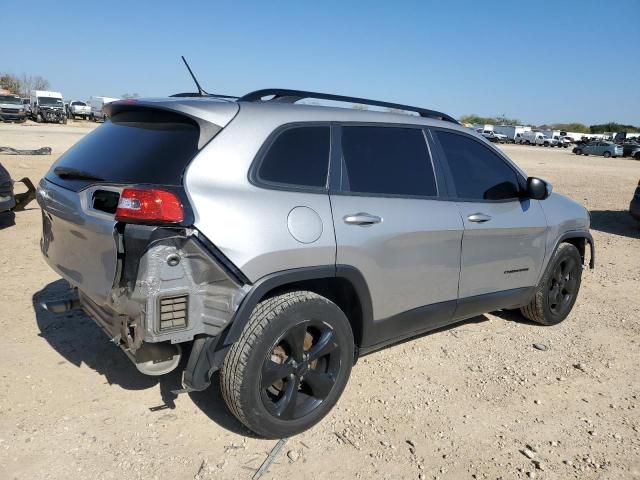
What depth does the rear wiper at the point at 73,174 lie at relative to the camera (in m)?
2.90

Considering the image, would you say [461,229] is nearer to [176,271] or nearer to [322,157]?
[322,157]

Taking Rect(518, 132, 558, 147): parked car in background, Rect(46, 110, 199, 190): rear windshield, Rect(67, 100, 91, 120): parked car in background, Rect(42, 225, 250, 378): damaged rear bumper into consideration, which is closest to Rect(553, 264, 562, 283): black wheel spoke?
Rect(42, 225, 250, 378): damaged rear bumper

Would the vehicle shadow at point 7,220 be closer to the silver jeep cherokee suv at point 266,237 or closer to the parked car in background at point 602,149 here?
the silver jeep cherokee suv at point 266,237

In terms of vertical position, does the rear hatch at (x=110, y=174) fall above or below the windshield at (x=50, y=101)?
below

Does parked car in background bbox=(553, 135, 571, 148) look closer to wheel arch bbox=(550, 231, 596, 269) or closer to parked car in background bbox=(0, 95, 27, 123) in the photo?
parked car in background bbox=(0, 95, 27, 123)

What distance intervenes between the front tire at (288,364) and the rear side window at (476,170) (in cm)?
146

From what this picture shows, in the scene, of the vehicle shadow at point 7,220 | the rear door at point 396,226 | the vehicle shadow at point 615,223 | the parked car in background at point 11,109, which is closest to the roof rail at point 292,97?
the rear door at point 396,226

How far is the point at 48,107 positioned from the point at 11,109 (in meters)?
3.94

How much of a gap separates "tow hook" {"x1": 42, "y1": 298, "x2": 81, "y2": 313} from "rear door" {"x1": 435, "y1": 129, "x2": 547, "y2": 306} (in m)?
2.55

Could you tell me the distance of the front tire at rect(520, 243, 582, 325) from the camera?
15.4 feet

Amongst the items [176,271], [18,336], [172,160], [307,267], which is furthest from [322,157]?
[18,336]

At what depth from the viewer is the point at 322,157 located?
3.08 metres

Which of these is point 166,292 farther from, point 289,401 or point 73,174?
point 73,174

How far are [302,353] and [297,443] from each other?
0.51 m
